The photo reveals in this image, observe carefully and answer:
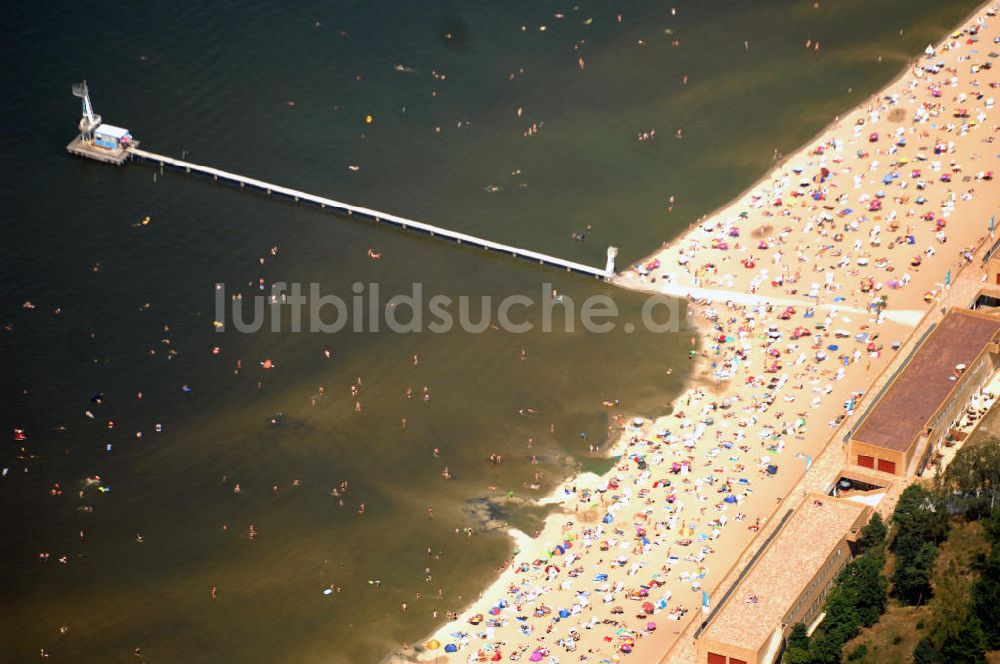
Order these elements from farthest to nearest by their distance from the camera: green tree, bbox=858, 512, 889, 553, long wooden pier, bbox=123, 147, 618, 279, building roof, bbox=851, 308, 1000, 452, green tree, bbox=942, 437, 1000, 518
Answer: long wooden pier, bbox=123, 147, 618, 279
building roof, bbox=851, 308, 1000, 452
green tree, bbox=942, 437, 1000, 518
green tree, bbox=858, 512, 889, 553

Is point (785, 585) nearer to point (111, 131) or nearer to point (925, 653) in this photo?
point (925, 653)

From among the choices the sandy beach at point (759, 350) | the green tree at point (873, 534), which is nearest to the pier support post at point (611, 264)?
the sandy beach at point (759, 350)

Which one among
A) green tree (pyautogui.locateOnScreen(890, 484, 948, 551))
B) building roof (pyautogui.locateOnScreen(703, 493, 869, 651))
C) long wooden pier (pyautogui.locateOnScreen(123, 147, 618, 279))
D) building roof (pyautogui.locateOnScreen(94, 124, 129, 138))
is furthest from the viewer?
building roof (pyautogui.locateOnScreen(94, 124, 129, 138))

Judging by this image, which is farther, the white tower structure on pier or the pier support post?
the white tower structure on pier

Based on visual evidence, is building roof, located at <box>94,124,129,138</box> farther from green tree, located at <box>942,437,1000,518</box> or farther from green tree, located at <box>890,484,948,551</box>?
green tree, located at <box>942,437,1000,518</box>

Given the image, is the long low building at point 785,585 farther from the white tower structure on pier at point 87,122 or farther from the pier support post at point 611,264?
the white tower structure on pier at point 87,122

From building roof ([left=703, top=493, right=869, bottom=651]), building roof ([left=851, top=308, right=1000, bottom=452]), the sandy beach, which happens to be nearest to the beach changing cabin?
the sandy beach

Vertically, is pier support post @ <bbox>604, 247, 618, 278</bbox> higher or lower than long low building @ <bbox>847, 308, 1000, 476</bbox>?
higher
